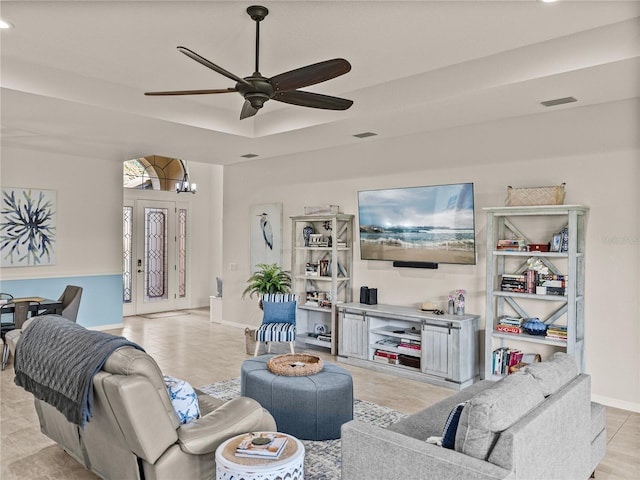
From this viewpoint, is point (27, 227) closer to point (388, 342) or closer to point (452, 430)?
point (388, 342)

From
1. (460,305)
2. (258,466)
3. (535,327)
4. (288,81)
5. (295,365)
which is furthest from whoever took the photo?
(460,305)

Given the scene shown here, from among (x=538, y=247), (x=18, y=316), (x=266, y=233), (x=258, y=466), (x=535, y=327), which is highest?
(x=266, y=233)

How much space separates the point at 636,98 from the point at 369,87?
7.50 ft

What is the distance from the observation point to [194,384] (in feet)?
15.6

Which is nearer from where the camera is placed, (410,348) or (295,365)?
(295,365)

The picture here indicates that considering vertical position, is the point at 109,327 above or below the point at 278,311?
below

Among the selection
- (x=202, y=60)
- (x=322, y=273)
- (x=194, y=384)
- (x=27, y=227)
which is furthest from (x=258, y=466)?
(x=27, y=227)

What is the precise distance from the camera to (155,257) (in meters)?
9.18

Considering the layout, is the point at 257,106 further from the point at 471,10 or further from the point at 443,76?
the point at 443,76

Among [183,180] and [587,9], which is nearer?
[587,9]

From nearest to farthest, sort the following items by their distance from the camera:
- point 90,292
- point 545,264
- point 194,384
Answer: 1. point 545,264
2. point 194,384
3. point 90,292

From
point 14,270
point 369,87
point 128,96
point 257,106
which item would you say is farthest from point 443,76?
point 14,270

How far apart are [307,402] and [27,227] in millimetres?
5379

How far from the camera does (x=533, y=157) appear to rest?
182 inches
